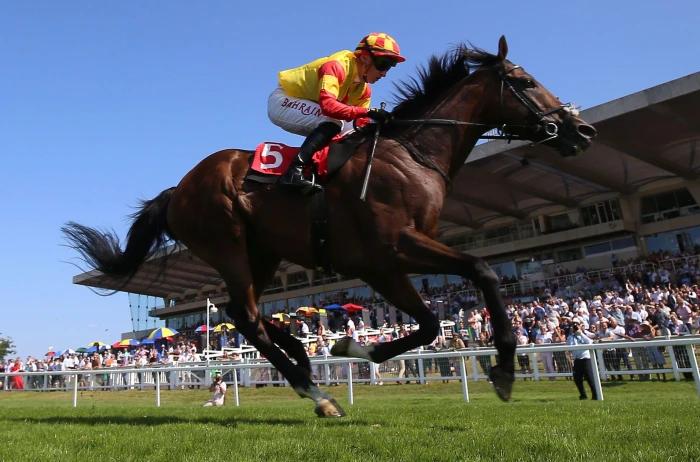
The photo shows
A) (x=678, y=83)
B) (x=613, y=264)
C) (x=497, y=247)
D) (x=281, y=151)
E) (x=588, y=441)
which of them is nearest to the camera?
(x=588, y=441)

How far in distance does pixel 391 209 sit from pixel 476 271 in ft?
2.57

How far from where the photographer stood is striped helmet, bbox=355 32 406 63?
→ 4.68m

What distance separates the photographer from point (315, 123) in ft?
16.5

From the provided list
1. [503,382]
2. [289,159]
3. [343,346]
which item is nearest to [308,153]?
[289,159]

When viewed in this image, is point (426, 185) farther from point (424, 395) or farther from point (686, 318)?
point (686, 318)

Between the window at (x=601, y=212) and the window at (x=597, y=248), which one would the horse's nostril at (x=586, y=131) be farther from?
the window at (x=597, y=248)

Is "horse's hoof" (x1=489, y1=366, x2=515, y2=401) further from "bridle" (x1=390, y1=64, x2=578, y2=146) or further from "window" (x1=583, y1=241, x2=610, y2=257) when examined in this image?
"window" (x1=583, y1=241, x2=610, y2=257)

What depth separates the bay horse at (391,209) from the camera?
4.11 m

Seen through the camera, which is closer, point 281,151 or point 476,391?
point 281,151

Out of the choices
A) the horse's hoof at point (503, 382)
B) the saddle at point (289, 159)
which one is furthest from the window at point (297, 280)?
the horse's hoof at point (503, 382)

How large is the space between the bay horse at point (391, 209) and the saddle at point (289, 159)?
0.25ft

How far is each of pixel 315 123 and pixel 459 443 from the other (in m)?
3.01

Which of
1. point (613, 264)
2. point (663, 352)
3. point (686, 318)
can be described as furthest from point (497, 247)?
point (663, 352)

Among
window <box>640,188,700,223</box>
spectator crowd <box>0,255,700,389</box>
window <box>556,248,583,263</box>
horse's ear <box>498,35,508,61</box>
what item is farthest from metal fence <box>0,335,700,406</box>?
window <box>556,248,583,263</box>
